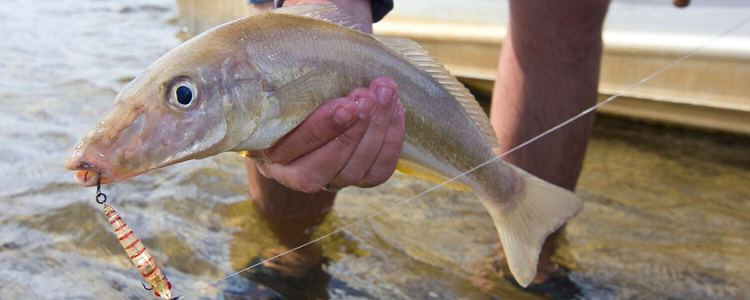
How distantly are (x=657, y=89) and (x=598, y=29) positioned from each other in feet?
3.24

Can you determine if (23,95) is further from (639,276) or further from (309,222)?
(639,276)

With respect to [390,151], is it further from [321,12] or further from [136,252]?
[136,252]

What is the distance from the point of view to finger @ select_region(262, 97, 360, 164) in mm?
1429

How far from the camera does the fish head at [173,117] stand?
4.06 ft

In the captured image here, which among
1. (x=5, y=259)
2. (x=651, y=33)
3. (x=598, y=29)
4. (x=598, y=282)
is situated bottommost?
(x=598, y=282)

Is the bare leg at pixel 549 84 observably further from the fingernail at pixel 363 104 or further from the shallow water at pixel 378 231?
the fingernail at pixel 363 104

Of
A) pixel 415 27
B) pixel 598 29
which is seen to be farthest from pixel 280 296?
pixel 415 27

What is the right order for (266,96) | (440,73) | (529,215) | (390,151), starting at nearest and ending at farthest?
(266,96), (390,151), (440,73), (529,215)

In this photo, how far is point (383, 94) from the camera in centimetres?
147

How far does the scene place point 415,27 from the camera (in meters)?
3.94

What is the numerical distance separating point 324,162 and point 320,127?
0.10m

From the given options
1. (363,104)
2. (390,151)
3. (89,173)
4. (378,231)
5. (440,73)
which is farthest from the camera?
(378,231)

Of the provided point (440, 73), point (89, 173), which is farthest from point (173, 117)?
point (440, 73)

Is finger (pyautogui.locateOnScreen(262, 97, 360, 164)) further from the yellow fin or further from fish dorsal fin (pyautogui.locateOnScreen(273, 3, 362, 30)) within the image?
the yellow fin
